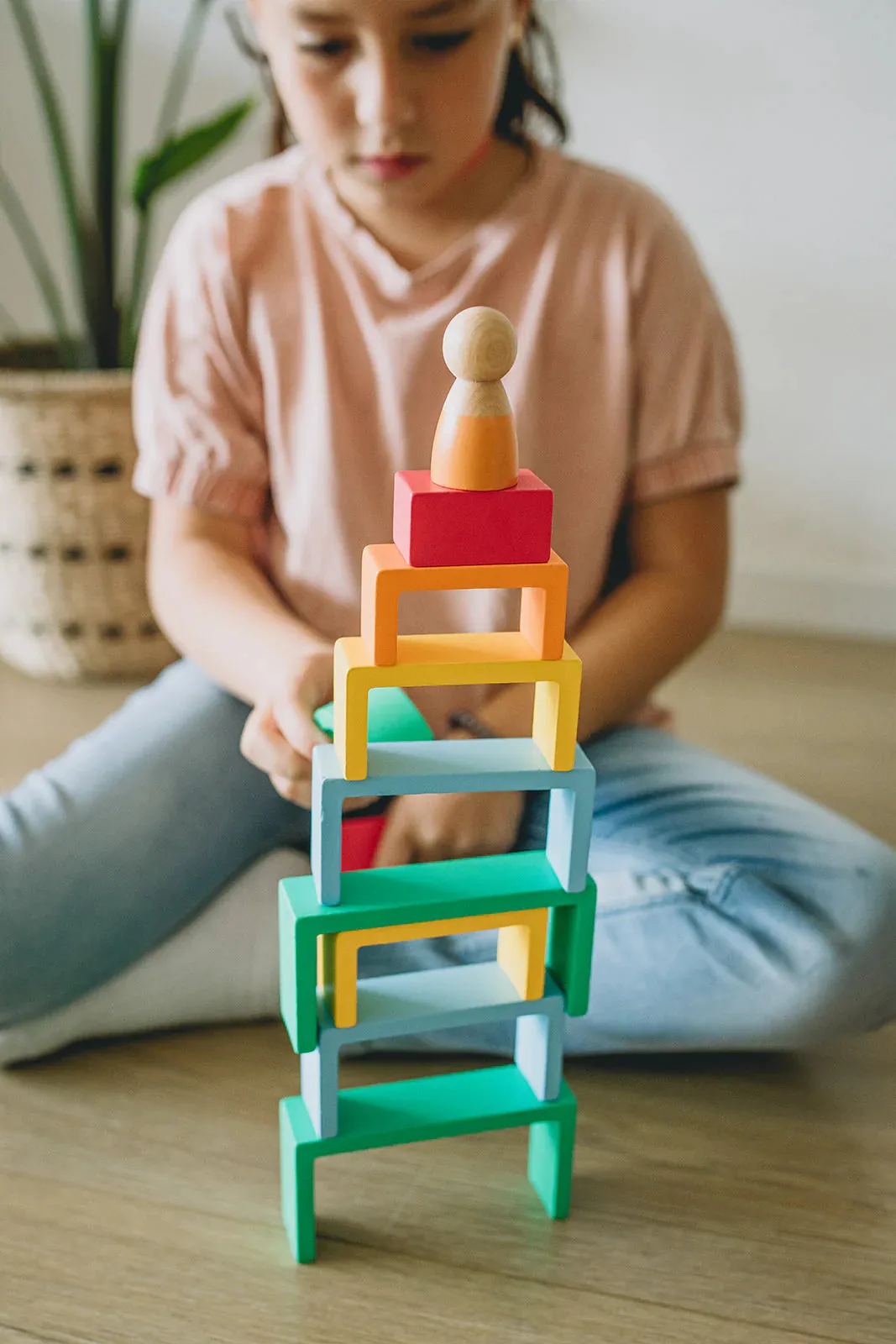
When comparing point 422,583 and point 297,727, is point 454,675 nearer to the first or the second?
point 422,583

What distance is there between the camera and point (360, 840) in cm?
83

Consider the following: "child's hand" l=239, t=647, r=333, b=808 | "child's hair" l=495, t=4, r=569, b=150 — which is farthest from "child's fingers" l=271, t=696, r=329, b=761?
"child's hair" l=495, t=4, r=569, b=150

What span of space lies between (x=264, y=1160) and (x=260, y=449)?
51 centimetres

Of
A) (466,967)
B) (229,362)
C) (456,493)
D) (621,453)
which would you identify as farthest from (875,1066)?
(229,362)

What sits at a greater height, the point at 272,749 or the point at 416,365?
the point at 416,365

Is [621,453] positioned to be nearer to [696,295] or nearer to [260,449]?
Answer: [696,295]

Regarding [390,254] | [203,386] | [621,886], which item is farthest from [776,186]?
[621,886]

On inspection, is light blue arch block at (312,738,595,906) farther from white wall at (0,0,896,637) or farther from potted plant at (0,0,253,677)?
white wall at (0,0,896,637)

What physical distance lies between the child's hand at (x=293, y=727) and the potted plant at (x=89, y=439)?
25.9 inches

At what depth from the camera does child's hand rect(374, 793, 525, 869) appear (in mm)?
816

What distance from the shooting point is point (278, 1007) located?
35.4 inches

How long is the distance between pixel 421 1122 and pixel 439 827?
7.6 inches

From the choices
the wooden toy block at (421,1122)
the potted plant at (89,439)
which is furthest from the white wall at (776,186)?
the wooden toy block at (421,1122)

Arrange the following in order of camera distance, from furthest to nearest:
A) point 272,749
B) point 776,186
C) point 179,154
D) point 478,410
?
point 776,186
point 179,154
point 272,749
point 478,410
